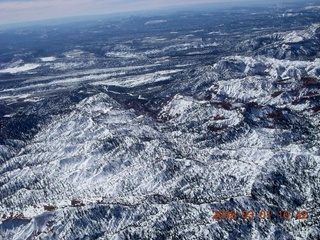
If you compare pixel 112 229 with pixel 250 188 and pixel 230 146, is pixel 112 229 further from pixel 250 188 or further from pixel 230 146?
pixel 230 146

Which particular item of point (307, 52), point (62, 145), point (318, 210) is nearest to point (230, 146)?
point (318, 210)

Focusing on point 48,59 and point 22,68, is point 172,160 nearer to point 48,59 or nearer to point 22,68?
point 22,68

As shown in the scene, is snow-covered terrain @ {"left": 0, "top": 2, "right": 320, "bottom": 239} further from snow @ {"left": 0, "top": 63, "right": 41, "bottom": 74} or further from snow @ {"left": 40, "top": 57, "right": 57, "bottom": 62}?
snow @ {"left": 40, "top": 57, "right": 57, "bottom": 62}

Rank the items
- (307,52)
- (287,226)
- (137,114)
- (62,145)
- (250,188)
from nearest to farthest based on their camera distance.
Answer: (287,226) → (250,188) → (62,145) → (137,114) → (307,52)

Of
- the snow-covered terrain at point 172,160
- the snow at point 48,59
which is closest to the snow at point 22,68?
the snow at point 48,59

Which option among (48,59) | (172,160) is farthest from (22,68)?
(172,160)

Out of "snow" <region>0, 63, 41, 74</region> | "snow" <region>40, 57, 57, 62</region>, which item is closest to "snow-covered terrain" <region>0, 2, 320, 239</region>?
"snow" <region>0, 63, 41, 74</region>

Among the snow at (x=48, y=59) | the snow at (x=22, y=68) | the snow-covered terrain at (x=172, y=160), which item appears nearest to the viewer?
the snow-covered terrain at (x=172, y=160)

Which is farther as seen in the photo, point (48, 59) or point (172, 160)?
point (48, 59)

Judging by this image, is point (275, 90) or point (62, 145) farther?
point (275, 90)

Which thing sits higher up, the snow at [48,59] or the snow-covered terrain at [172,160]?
the snow-covered terrain at [172,160]

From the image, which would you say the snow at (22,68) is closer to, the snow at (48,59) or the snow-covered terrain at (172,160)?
the snow at (48,59)
